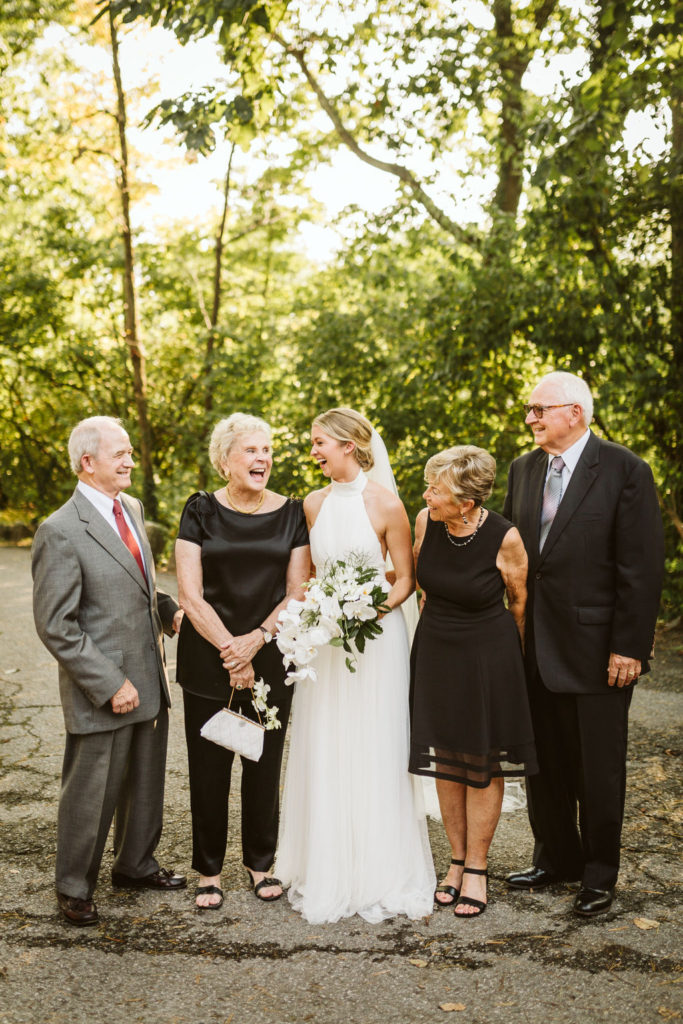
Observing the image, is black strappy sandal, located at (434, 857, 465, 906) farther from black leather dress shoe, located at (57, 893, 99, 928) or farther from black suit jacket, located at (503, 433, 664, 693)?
black leather dress shoe, located at (57, 893, 99, 928)

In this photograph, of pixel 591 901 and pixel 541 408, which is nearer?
pixel 591 901

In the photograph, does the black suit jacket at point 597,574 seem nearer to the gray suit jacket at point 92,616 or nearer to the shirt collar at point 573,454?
the shirt collar at point 573,454

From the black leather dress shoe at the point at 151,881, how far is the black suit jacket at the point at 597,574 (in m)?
1.94

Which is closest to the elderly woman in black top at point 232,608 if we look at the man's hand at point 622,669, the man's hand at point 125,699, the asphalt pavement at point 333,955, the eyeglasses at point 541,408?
the man's hand at point 125,699

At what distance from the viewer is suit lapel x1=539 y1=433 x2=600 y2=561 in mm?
4109

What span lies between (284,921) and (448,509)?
6.20 feet

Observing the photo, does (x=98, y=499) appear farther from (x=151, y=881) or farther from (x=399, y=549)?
(x=151, y=881)

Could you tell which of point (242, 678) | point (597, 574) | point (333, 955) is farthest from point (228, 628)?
point (597, 574)

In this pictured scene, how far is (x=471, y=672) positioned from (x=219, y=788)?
125cm

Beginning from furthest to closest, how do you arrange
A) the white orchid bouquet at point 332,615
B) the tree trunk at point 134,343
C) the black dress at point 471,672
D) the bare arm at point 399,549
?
the tree trunk at point 134,343 → the bare arm at point 399,549 → the black dress at point 471,672 → the white orchid bouquet at point 332,615

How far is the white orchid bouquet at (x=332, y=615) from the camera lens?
3926 mm

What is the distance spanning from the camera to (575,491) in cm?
412

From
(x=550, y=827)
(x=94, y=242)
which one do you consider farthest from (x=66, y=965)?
(x=94, y=242)

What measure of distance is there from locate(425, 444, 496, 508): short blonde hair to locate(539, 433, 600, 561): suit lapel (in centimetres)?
38
